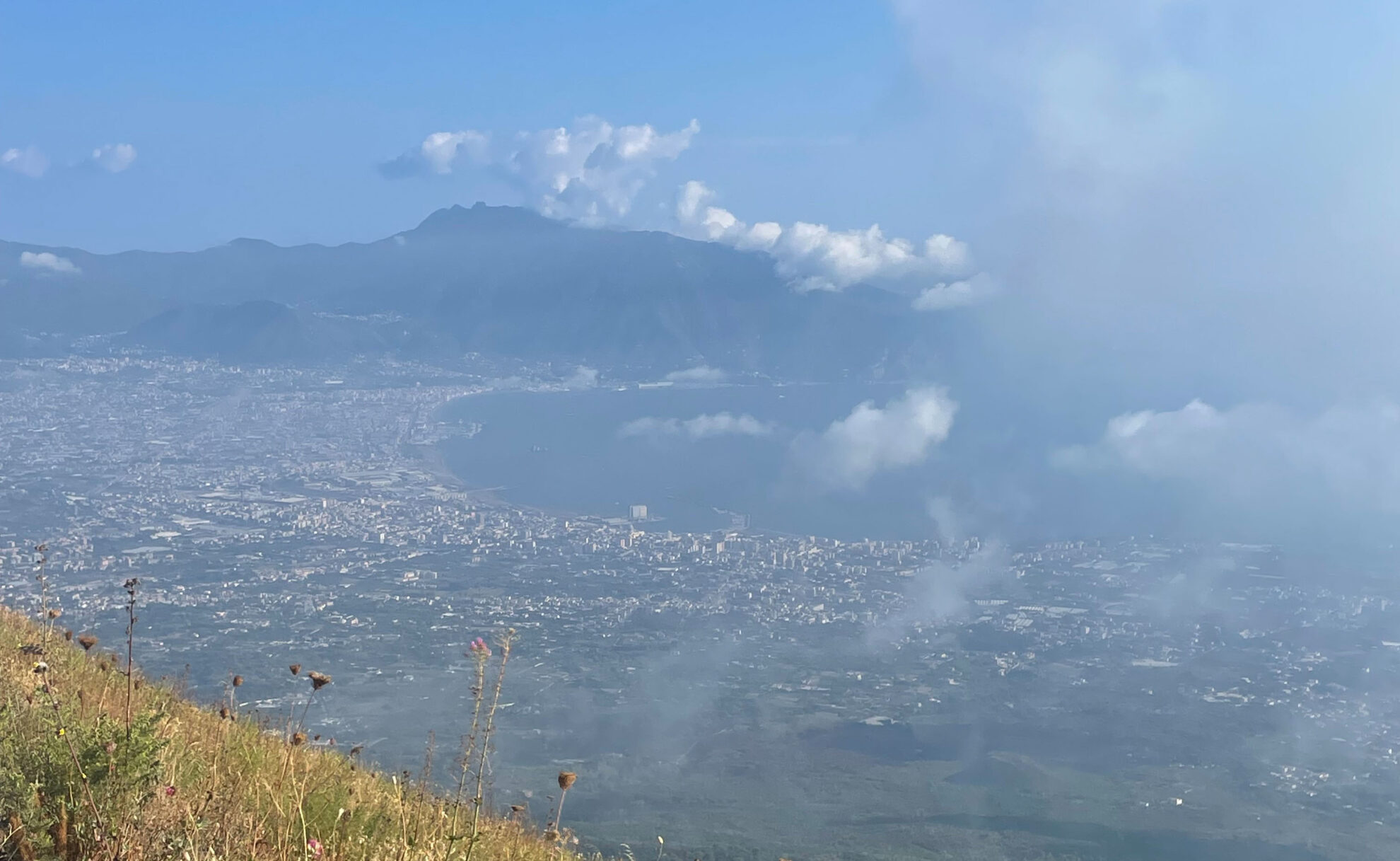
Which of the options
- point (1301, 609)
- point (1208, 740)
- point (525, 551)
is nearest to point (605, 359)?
point (525, 551)

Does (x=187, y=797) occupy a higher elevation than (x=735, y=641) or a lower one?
higher

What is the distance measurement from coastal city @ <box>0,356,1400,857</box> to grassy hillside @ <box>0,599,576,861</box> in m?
0.81

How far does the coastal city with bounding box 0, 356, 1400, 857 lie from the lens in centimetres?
2497

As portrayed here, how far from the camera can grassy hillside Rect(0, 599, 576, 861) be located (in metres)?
2.54

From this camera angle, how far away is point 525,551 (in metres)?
57.4

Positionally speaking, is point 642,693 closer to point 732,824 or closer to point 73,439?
point 732,824

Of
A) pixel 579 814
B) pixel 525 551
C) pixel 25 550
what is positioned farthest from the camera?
pixel 525 551

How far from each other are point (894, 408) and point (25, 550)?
412 ft

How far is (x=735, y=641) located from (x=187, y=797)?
39268mm

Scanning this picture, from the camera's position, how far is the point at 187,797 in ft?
9.95

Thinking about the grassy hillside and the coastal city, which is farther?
the coastal city

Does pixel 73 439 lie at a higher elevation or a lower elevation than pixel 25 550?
higher

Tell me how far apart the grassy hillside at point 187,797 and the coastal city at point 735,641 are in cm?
81

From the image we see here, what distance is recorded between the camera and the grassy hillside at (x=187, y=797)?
2.54 metres
